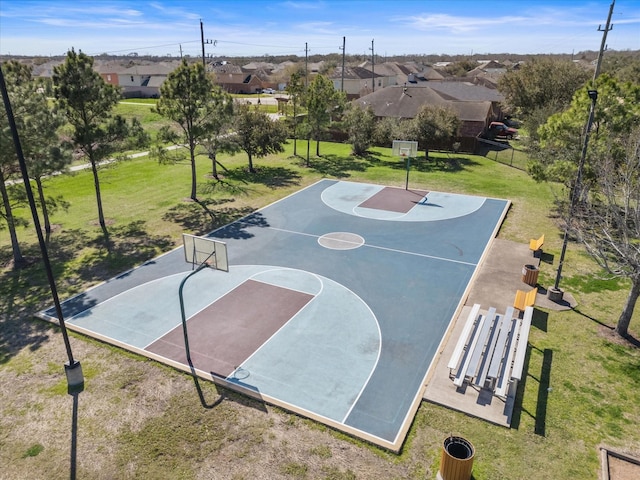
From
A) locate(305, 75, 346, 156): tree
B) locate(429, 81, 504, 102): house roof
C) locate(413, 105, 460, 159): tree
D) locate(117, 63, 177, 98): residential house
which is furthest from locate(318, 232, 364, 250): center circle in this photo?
locate(117, 63, 177, 98): residential house

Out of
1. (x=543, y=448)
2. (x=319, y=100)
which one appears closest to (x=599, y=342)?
(x=543, y=448)

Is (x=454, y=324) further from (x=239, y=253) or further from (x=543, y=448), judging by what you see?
(x=239, y=253)

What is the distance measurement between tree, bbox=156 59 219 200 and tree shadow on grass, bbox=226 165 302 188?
737 cm

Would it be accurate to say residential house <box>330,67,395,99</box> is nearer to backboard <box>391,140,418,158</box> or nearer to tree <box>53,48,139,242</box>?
backboard <box>391,140,418,158</box>

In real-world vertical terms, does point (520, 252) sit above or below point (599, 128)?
below

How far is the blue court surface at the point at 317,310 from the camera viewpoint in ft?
41.3

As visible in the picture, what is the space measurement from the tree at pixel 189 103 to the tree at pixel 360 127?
662 inches

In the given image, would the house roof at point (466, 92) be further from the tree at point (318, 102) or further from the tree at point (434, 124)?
the tree at point (318, 102)

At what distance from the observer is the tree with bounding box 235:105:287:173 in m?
34.8

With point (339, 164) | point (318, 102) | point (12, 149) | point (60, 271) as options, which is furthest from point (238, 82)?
point (12, 149)

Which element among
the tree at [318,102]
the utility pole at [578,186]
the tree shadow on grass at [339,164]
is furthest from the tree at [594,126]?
the tree at [318,102]

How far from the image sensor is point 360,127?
42250 mm

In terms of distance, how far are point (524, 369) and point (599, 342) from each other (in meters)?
3.43

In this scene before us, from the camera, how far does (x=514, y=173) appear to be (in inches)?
1510
